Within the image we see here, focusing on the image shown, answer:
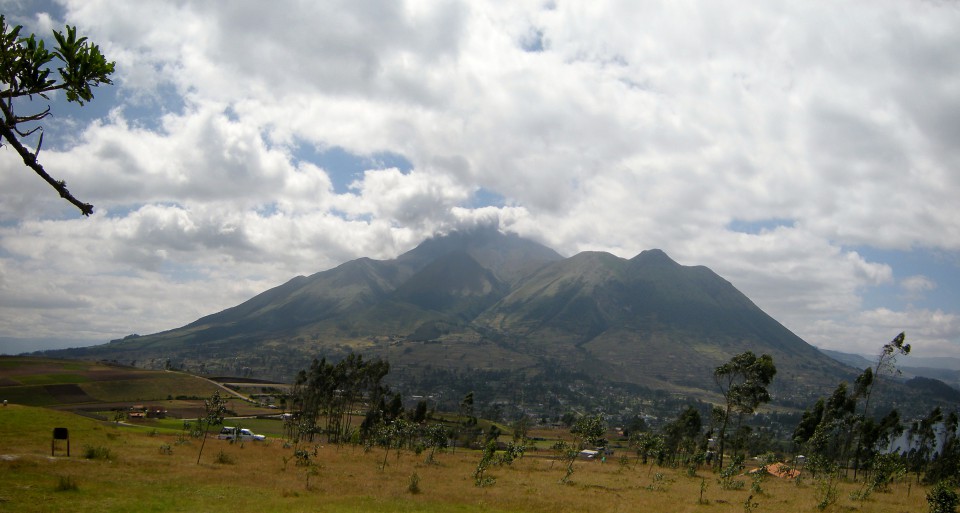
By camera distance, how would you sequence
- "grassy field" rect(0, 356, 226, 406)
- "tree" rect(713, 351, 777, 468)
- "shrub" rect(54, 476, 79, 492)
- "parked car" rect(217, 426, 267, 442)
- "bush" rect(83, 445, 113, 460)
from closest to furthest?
"shrub" rect(54, 476, 79, 492)
"bush" rect(83, 445, 113, 460)
"tree" rect(713, 351, 777, 468)
"parked car" rect(217, 426, 267, 442)
"grassy field" rect(0, 356, 226, 406)

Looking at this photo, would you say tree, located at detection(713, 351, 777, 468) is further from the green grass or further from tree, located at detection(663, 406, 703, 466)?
the green grass

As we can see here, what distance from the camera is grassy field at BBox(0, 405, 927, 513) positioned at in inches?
1243

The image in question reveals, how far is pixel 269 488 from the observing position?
40.6 m

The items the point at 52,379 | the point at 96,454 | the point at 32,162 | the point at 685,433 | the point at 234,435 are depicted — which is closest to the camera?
the point at 32,162

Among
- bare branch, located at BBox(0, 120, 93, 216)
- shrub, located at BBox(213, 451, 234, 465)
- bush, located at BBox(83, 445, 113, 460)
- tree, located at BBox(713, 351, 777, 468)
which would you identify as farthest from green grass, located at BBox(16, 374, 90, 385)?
bare branch, located at BBox(0, 120, 93, 216)

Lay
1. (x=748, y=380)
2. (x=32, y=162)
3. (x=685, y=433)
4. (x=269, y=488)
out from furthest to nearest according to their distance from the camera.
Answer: (x=685, y=433), (x=748, y=380), (x=269, y=488), (x=32, y=162)

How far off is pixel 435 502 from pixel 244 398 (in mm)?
177923

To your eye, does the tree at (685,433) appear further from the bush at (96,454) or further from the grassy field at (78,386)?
the grassy field at (78,386)

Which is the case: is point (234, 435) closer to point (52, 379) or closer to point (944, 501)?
point (944, 501)

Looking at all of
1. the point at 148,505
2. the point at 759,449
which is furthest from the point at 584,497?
the point at 759,449

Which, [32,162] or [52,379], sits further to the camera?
[52,379]

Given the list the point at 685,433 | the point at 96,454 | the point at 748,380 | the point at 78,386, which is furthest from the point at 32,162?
the point at 78,386

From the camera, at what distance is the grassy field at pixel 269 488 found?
3158 cm

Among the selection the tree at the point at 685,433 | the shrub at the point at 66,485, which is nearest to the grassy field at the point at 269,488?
the shrub at the point at 66,485
